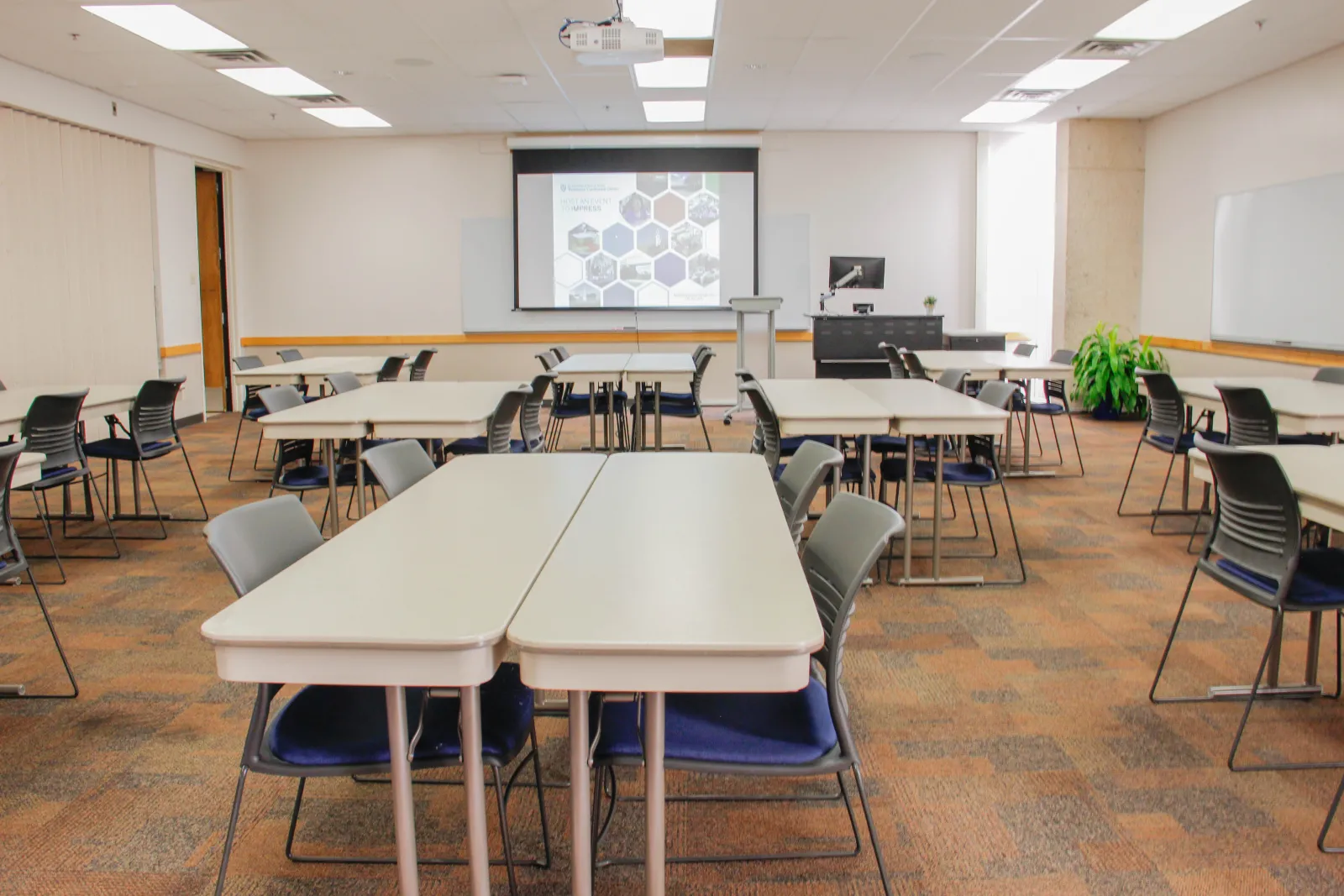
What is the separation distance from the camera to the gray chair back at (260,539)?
2.02 metres

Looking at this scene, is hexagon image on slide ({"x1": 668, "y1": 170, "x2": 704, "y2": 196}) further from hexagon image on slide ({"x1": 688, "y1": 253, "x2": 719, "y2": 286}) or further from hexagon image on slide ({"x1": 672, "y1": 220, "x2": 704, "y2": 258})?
hexagon image on slide ({"x1": 688, "y1": 253, "x2": 719, "y2": 286})

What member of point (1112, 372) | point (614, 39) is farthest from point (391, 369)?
point (1112, 372)

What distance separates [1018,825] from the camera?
7.91 feet

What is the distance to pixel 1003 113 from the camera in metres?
9.59

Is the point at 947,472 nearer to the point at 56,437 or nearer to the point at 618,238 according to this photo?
the point at 56,437

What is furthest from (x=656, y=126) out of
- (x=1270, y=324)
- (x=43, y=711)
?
(x=43, y=711)

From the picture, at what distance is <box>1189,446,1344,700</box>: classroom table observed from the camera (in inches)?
101

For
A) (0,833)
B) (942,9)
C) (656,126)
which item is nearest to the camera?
(0,833)

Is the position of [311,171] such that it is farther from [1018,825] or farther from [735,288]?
[1018,825]

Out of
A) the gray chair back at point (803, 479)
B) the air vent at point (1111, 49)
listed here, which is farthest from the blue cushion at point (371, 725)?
the air vent at point (1111, 49)

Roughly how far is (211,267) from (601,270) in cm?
451

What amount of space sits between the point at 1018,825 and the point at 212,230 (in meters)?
11.0

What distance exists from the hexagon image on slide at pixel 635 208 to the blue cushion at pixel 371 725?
9.04 m

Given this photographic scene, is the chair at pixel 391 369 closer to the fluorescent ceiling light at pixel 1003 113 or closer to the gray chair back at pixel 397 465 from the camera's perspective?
the gray chair back at pixel 397 465
